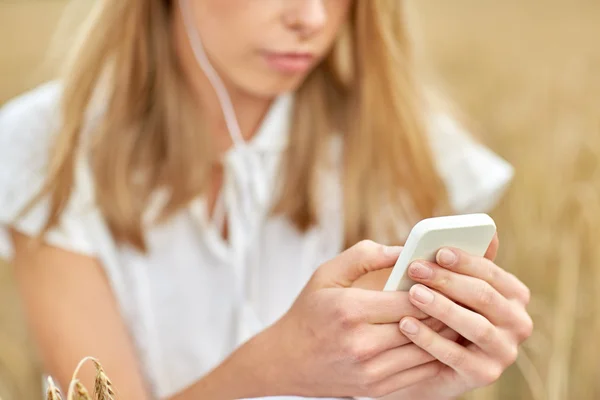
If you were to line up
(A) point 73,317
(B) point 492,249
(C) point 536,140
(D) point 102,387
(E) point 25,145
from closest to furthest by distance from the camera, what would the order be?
(D) point 102,387 < (B) point 492,249 < (A) point 73,317 < (E) point 25,145 < (C) point 536,140

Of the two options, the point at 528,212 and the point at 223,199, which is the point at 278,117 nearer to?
the point at 223,199

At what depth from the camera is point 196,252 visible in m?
1.54

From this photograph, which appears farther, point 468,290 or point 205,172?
point 205,172

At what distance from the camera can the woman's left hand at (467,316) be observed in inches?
34.3

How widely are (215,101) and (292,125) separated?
15 centimetres

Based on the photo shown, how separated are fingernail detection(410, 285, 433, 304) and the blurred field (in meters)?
0.48

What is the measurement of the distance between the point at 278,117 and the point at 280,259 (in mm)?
251

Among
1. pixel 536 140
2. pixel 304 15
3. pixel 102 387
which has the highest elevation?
pixel 304 15

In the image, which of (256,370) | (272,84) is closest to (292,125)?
(272,84)

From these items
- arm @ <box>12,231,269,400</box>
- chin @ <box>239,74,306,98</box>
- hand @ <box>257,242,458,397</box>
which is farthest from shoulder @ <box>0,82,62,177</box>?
hand @ <box>257,242,458,397</box>

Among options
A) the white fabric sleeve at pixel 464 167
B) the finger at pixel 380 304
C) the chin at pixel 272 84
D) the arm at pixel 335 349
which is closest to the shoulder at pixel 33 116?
the chin at pixel 272 84

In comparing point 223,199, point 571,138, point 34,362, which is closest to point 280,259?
point 223,199

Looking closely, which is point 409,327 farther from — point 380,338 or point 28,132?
point 28,132

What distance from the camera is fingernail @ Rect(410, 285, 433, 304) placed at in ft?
2.83
